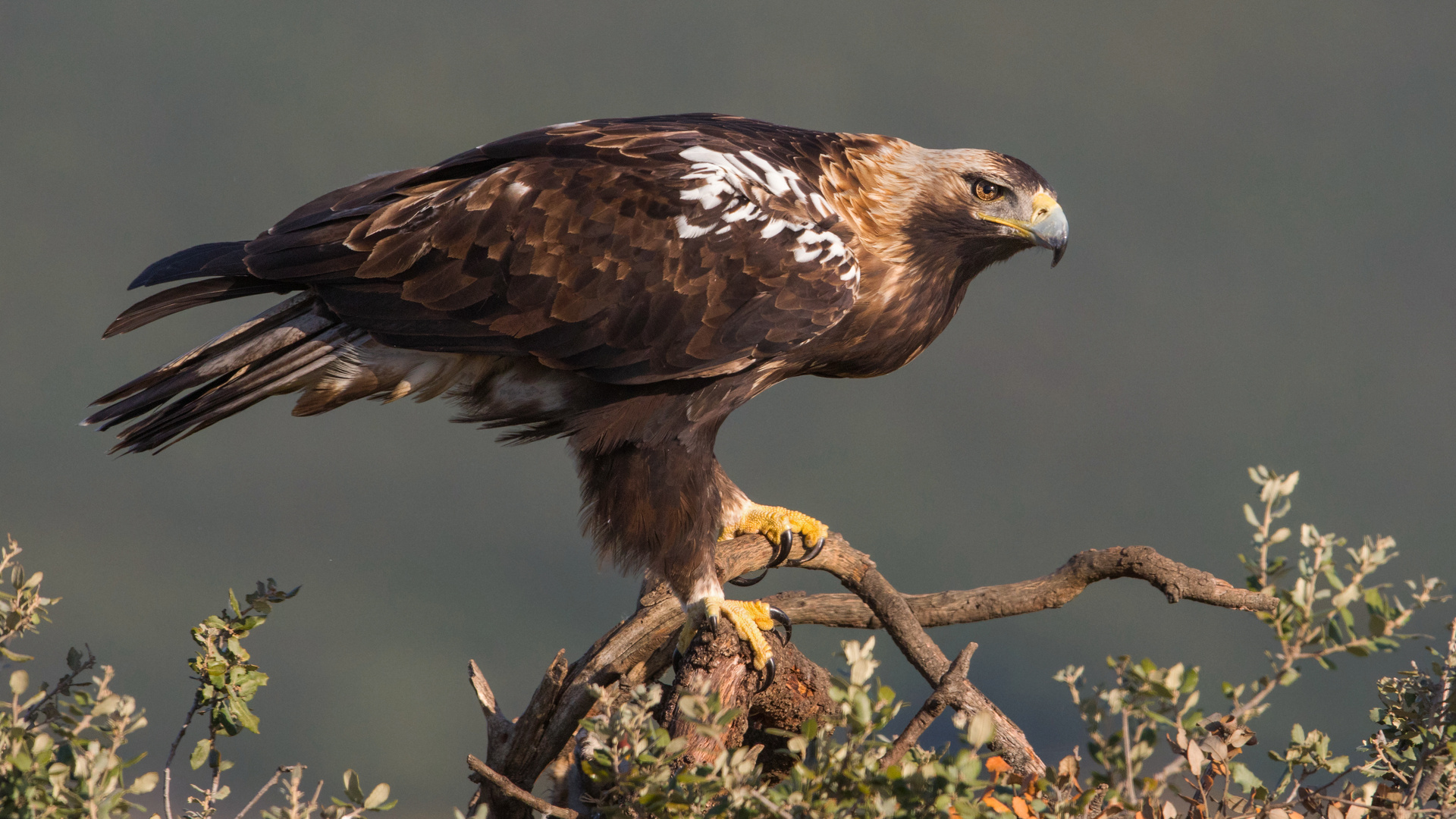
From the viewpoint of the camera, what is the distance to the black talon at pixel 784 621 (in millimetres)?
3567

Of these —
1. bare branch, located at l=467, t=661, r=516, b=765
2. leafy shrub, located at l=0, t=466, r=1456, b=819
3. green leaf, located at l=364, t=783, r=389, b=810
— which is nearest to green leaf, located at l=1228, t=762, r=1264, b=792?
leafy shrub, located at l=0, t=466, r=1456, b=819

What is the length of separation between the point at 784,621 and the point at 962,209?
1473 mm

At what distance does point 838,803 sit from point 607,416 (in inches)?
72.2

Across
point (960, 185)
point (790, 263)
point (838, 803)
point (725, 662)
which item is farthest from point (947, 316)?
Answer: point (838, 803)

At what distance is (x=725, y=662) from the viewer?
130 inches

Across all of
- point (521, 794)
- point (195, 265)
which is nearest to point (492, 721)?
point (521, 794)

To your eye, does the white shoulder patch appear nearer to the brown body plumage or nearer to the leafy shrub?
the brown body plumage

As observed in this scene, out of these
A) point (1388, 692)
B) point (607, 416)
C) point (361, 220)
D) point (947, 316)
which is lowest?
point (1388, 692)

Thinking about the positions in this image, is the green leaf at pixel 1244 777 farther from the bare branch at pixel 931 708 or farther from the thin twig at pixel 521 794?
the thin twig at pixel 521 794

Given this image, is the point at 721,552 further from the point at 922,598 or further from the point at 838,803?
the point at 838,803

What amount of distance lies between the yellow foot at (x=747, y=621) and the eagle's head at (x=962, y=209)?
122cm

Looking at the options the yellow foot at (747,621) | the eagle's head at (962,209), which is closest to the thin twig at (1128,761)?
the yellow foot at (747,621)

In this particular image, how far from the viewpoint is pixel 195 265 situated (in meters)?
3.41

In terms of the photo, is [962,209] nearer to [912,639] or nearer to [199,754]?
[912,639]
